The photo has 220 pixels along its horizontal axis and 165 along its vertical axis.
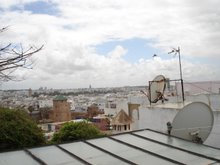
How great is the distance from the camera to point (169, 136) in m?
7.05

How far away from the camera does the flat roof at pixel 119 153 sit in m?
5.14

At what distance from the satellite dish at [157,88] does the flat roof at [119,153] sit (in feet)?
15.7

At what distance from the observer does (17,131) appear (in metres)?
10.6

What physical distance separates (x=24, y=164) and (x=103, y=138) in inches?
87.1

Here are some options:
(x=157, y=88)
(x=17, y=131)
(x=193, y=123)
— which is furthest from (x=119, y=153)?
(x=157, y=88)

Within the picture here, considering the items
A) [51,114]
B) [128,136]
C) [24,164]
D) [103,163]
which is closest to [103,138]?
[128,136]

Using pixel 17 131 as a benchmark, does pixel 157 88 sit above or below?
above

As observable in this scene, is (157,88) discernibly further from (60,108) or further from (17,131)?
(60,108)

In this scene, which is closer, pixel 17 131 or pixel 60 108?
pixel 17 131

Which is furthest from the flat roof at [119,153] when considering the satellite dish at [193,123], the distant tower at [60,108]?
the distant tower at [60,108]

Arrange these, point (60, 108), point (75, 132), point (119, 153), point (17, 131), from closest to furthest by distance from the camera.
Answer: point (119, 153) → point (17, 131) → point (75, 132) → point (60, 108)

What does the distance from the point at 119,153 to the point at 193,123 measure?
265cm

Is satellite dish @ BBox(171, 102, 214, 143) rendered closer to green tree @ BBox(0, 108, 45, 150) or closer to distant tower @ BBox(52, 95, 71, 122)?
green tree @ BBox(0, 108, 45, 150)

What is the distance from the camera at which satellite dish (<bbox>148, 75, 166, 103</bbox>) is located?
11395 millimetres
